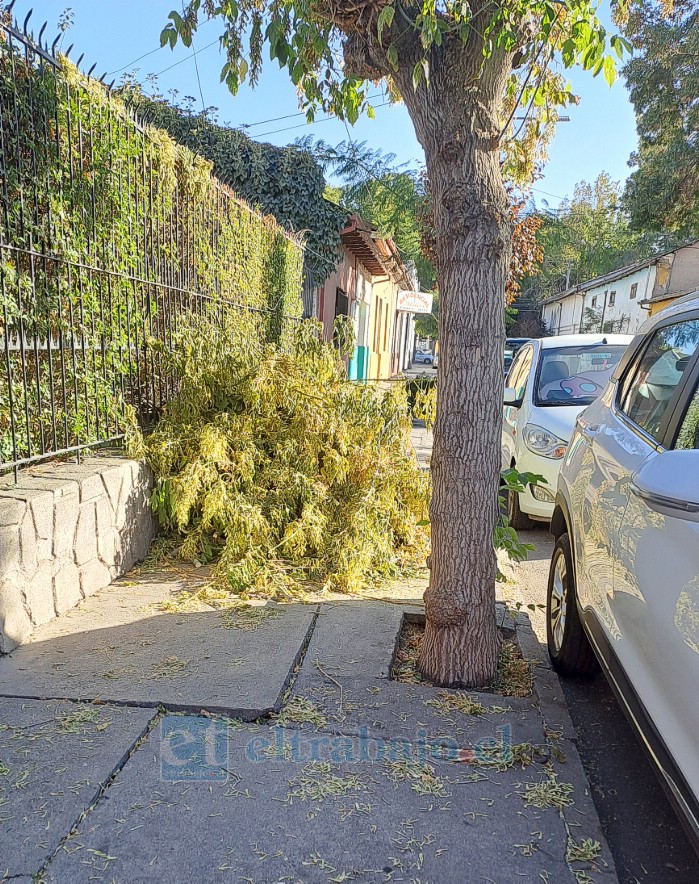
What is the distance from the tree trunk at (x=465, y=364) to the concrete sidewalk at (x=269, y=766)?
34 cm

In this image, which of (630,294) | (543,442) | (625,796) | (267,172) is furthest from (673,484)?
(630,294)

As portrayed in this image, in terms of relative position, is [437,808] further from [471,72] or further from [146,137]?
[146,137]

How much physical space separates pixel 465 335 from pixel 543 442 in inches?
126

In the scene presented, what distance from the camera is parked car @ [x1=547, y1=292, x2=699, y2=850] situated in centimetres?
173

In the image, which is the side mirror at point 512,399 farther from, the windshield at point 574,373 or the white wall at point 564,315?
the white wall at point 564,315

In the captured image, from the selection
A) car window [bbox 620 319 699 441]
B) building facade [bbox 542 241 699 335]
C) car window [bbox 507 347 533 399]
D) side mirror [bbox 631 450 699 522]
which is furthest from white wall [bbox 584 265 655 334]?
side mirror [bbox 631 450 699 522]

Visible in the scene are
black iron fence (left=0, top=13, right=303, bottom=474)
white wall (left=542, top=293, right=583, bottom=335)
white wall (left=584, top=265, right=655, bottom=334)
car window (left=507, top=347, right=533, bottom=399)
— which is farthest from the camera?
white wall (left=542, top=293, right=583, bottom=335)

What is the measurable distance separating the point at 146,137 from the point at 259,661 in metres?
3.92

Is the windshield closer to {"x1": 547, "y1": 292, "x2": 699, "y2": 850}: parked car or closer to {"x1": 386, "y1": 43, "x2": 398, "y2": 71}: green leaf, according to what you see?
{"x1": 547, "y1": 292, "x2": 699, "y2": 850}: parked car

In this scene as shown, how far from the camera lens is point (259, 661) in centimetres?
325

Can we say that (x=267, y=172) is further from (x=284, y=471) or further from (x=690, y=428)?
(x=690, y=428)

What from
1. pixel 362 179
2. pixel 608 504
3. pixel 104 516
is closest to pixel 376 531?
pixel 104 516

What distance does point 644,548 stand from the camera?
212 centimetres

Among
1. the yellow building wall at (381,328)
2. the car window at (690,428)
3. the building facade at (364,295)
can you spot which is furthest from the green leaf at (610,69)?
the yellow building wall at (381,328)
